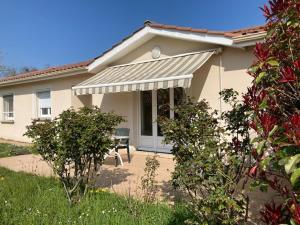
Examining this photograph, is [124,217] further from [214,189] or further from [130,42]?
[130,42]

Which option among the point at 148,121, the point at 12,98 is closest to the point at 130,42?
the point at 148,121

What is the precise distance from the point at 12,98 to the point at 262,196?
107 feet

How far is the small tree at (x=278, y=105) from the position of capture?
3732mm

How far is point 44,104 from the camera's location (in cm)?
2983

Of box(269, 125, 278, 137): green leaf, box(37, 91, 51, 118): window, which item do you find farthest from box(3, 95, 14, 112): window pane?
box(269, 125, 278, 137): green leaf

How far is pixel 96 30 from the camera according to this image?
46688 millimetres

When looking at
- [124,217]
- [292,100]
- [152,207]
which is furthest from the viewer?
[152,207]

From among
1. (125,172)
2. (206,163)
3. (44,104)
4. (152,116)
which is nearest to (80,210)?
(206,163)

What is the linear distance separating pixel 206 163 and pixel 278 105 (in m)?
2.09

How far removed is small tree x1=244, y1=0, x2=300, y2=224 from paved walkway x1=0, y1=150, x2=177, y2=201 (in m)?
5.92

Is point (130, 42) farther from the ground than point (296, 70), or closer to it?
farther from the ground

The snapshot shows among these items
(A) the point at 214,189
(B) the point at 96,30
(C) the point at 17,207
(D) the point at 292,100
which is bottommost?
(C) the point at 17,207

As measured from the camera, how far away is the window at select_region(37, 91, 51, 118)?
2939 cm

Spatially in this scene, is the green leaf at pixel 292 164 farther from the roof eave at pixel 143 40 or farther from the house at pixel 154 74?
the roof eave at pixel 143 40
